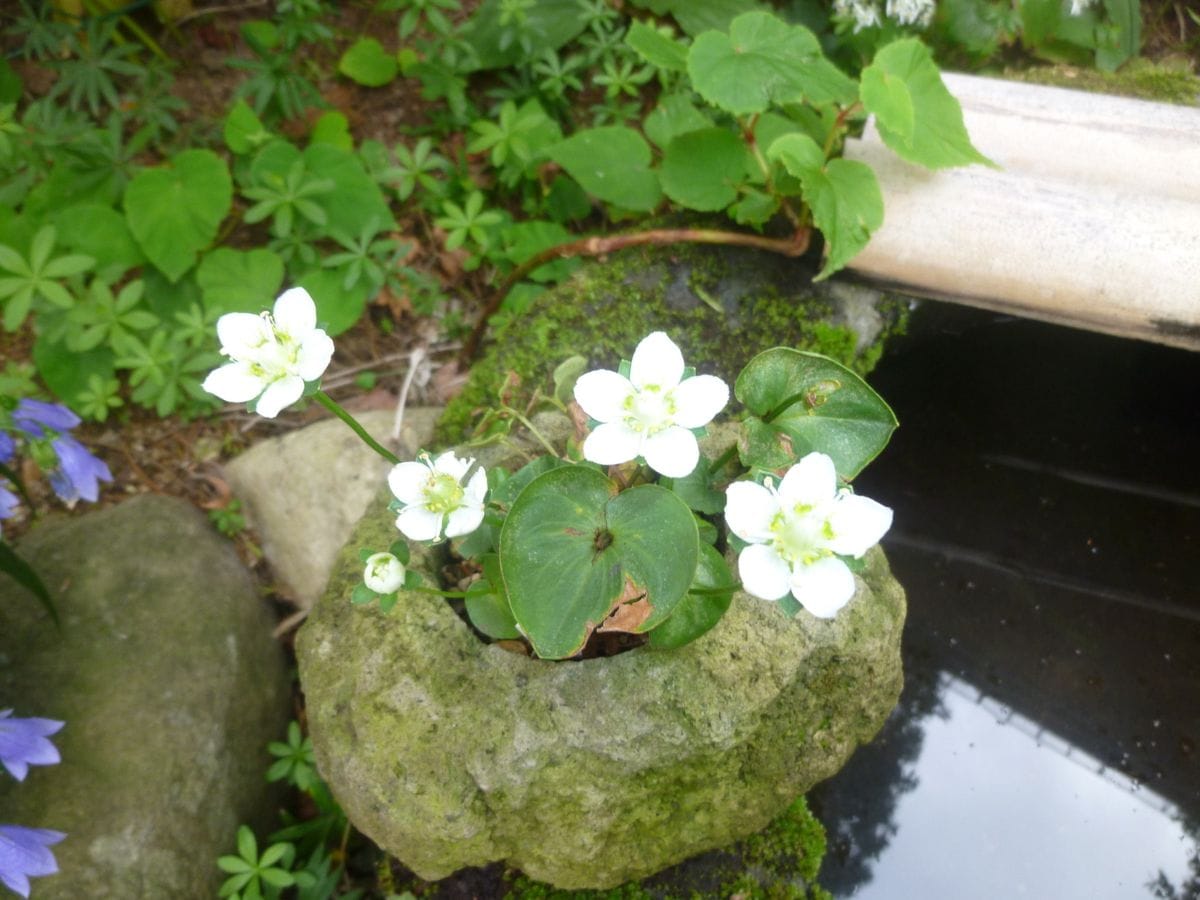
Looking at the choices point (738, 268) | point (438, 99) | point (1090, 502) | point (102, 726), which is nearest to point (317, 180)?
point (438, 99)

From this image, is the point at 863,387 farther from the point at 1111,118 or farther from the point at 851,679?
the point at 1111,118

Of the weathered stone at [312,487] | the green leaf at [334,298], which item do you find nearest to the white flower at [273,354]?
the weathered stone at [312,487]

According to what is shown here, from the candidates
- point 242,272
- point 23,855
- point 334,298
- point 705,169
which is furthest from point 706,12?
point 23,855

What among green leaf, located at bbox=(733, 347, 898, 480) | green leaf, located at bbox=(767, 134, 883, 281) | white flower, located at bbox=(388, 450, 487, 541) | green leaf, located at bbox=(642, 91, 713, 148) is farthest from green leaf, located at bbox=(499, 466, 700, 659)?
green leaf, located at bbox=(642, 91, 713, 148)

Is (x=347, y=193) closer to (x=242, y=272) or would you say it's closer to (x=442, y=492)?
(x=242, y=272)

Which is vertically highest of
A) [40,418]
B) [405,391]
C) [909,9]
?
[909,9]

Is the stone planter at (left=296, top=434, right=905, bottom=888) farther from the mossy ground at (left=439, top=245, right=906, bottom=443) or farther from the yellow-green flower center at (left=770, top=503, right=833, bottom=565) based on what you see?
the mossy ground at (left=439, top=245, right=906, bottom=443)
